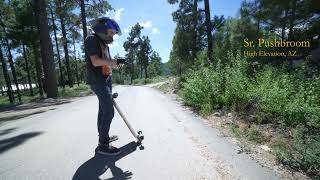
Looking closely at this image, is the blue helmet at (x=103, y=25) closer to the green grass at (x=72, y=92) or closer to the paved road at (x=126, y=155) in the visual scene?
the paved road at (x=126, y=155)

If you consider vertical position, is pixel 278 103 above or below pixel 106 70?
below

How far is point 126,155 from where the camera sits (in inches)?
185

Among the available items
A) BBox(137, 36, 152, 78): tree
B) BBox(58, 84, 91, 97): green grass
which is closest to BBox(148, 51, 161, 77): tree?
BBox(137, 36, 152, 78): tree

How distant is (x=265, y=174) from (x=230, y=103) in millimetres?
4739

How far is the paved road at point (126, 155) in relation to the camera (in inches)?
155

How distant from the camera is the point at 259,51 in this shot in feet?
59.7

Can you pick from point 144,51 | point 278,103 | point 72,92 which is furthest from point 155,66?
point 278,103

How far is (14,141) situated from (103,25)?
328cm

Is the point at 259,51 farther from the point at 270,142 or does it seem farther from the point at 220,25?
the point at 220,25

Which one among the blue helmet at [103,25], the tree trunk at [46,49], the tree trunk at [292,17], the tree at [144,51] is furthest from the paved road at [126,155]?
the tree at [144,51]

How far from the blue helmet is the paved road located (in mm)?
2078

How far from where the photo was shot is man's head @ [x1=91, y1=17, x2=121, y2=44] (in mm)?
4465

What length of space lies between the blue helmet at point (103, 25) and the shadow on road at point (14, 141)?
287 centimetres

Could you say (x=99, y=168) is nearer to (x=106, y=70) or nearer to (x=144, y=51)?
(x=106, y=70)
